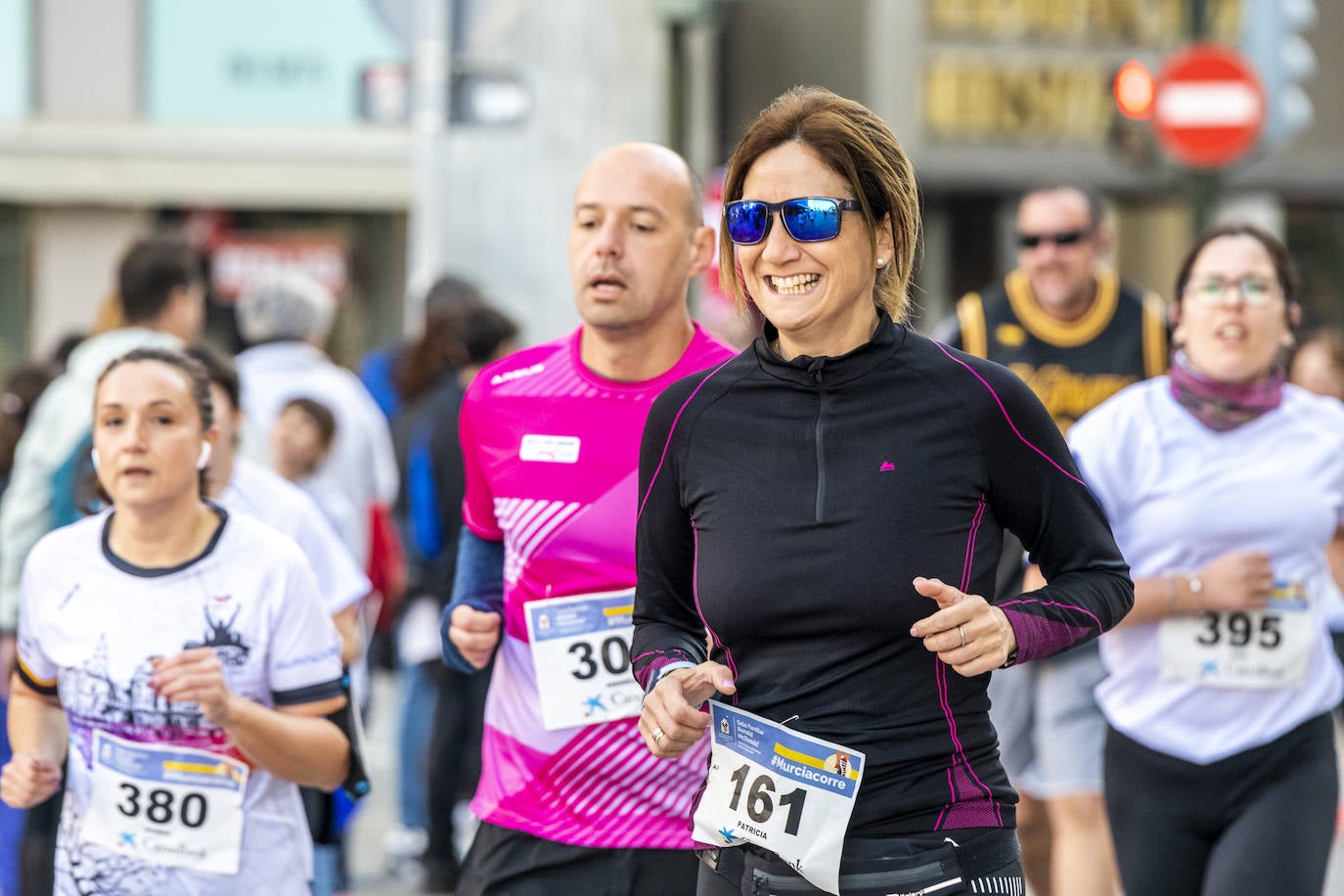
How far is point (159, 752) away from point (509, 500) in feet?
2.83

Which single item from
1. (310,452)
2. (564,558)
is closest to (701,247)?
(564,558)

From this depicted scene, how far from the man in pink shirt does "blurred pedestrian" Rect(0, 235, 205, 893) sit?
1.53 meters

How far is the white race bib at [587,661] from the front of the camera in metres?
4.17

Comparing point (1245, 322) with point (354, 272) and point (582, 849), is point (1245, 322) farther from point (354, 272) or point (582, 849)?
point (354, 272)

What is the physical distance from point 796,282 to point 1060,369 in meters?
3.33

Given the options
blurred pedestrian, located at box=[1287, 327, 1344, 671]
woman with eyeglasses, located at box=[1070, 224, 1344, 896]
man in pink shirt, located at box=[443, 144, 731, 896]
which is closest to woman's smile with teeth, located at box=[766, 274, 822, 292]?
man in pink shirt, located at box=[443, 144, 731, 896]

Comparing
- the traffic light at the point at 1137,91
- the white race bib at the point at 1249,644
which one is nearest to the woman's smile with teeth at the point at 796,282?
the white race bib at the point at 1249,644

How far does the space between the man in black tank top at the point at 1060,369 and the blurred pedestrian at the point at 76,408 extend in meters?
2.49

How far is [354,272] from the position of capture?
17.9 m

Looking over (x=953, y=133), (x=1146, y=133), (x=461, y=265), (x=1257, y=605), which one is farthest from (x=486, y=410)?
(x=953, y=133)

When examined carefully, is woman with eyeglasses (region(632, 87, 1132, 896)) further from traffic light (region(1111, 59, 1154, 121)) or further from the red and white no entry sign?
traffic light (region(1111, 59, 1154, 121))

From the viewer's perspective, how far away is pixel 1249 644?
4867 millimetres

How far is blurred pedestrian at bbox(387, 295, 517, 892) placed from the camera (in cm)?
783

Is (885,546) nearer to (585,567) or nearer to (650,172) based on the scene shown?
(585,567)
